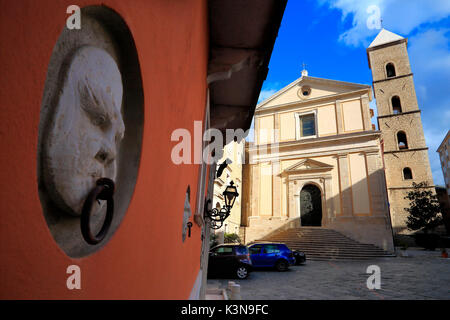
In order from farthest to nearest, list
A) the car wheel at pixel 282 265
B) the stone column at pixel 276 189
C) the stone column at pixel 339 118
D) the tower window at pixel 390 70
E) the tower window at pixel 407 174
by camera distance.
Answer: the tower window at pixel 390 70 → the tower window at pixel 407 174 → the stone column at pixel 339 118 → the stone column at pixel 276 189 → the car wheel at pixel 282 265

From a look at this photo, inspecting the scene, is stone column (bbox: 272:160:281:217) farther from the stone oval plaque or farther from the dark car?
the stone oval plaque

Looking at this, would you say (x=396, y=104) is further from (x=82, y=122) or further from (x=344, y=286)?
(x=82, y=122)

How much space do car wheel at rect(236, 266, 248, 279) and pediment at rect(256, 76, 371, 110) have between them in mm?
17386

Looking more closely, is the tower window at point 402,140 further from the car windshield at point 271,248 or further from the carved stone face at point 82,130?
the carved stone face at point 82,130

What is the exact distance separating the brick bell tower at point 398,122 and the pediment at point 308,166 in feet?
37.4

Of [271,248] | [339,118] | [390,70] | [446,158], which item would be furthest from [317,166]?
[446,158]

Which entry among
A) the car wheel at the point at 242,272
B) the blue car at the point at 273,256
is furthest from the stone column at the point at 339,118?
the car wheel at the point at 242,272

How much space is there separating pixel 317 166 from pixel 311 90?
739 cm

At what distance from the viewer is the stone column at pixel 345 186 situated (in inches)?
763

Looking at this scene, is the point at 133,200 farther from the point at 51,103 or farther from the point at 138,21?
the point at 138,21

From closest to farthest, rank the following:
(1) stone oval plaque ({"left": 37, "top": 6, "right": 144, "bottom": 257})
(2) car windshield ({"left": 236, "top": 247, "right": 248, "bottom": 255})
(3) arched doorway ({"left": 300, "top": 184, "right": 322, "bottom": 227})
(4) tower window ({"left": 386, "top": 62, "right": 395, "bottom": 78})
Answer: (1) stone oval plaque ({"left": 37, "top": 6, "right": 144, "bottom": 257}) → (2) car windshield ({"left": 236, "top": 247, "right": 248, "bottom": 255}) → (3) arched doorway ({"left": 300, "top": 184, "right": 322, "bottom": 227}) → (4) tower window ({"left": 386, "top": 62, "right": 395, "bottom": 78})

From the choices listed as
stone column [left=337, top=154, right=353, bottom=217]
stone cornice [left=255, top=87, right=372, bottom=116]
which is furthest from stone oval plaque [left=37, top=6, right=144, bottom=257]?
stone cornice [left=255, top=87, right=372, bottom=116]

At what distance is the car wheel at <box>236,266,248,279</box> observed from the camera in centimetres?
1050
